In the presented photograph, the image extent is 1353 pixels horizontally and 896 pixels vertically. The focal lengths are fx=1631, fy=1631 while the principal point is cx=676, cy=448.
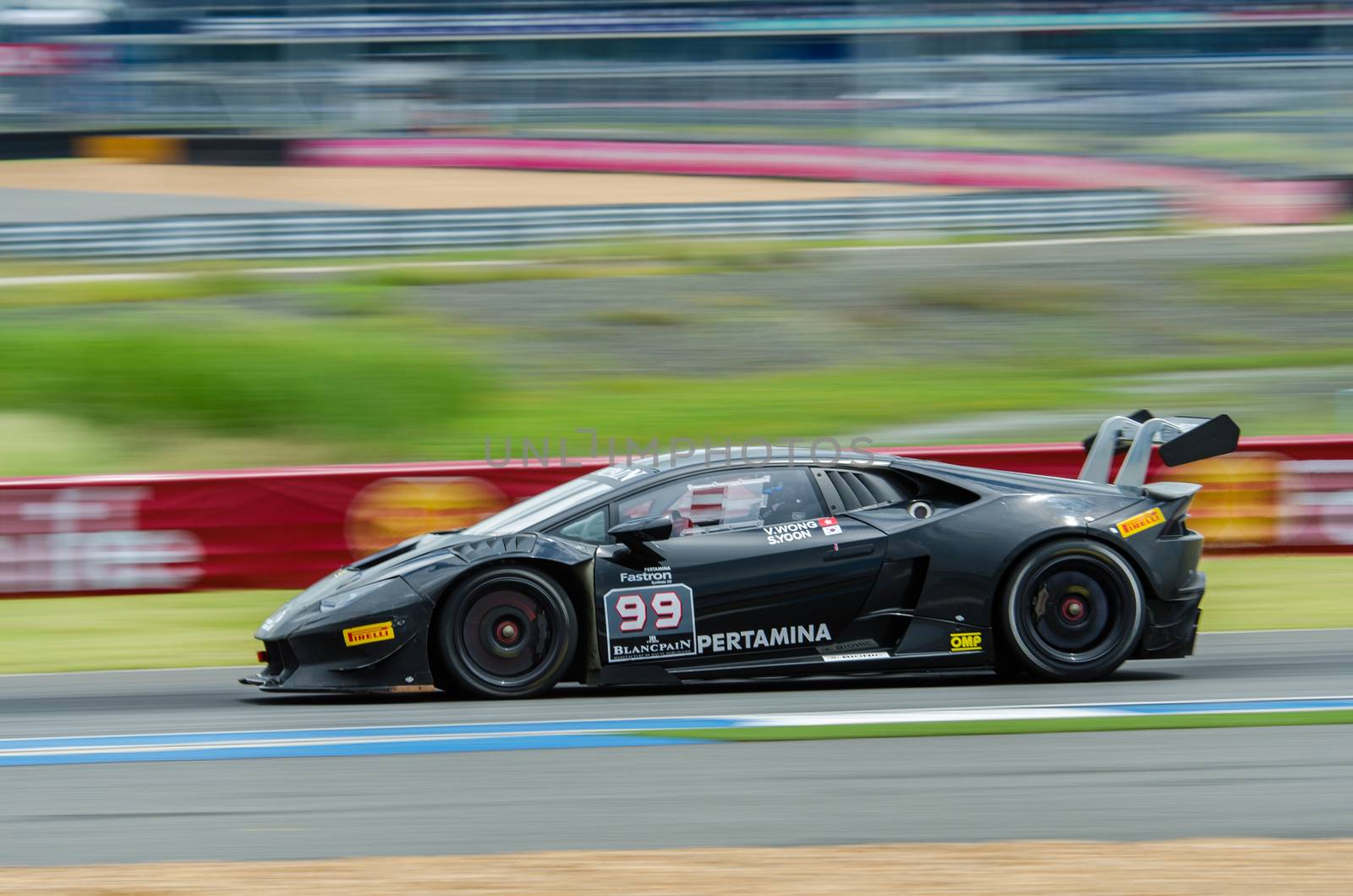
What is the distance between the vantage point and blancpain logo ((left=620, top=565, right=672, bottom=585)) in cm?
709

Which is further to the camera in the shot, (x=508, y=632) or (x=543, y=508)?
(x=543, y=508)

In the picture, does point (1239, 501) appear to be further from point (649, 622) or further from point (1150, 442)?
point (649, 622)

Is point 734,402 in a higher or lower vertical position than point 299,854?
higher

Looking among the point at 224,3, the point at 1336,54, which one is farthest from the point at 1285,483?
the point at 224,3

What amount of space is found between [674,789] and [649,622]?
4.97ft

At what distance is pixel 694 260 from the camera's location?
25.7 metres

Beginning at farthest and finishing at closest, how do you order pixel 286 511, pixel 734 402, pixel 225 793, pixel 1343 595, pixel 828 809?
1. pixel 734 402
2. pixel 286 511
3. pixel 1343 595
4. pixel 225 793
5. pixel 828 809

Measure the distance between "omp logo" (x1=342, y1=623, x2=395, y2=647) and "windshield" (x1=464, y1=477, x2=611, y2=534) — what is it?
70cm

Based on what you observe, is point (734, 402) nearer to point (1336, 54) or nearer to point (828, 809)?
point (828, 809)

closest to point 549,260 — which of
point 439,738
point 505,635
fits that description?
point 505,635

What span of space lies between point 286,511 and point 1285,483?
6960 millimetres

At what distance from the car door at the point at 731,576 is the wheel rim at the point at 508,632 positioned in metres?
0.25

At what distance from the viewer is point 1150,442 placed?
7.88 meters

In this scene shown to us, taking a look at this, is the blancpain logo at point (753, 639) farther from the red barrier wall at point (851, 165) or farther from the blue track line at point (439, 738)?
the red barrier wall at point (851, 165)
